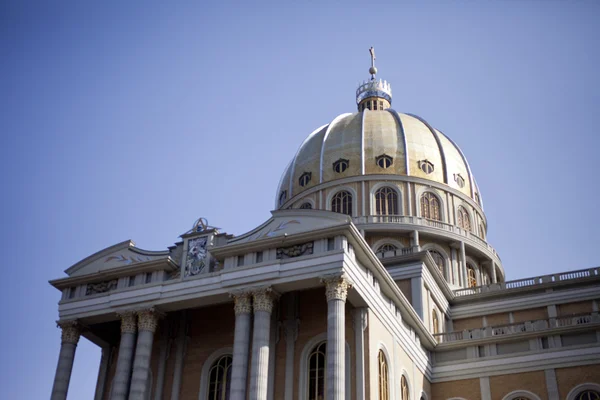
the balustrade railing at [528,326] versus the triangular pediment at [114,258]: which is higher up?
the triangular pediment at [114,258]

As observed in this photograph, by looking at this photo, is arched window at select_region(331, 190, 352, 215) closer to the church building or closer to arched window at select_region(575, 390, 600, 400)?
the church building


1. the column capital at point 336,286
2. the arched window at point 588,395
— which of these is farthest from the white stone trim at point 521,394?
the column capital at point 336,286

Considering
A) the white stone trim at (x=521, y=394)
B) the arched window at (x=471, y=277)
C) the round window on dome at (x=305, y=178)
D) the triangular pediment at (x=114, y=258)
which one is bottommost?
the white stone trim at (x=521, y=394)

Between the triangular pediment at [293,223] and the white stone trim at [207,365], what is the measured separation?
5.01 meters

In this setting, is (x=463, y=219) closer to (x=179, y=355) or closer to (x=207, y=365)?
(x=207, y=365)

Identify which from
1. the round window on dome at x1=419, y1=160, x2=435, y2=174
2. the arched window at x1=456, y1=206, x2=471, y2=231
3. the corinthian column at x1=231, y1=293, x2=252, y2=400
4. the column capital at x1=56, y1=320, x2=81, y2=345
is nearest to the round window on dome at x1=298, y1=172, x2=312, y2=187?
the round window on dome at x1=419, y1=160, x2=435, y2=174

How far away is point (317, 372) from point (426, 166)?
27988 millimetres

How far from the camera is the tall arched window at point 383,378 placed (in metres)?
32.6

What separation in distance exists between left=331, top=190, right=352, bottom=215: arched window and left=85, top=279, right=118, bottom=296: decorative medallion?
72.2 feet

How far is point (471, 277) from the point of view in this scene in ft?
178

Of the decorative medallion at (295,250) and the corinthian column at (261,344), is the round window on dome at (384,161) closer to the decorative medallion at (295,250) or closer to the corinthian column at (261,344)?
the decorative medallion at (295,250)

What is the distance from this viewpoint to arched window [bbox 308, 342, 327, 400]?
31812mm

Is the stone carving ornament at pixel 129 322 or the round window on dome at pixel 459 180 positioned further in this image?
the round window on dome at pixel 459 180

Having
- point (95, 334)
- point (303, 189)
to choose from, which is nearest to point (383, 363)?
point (95, 334)
